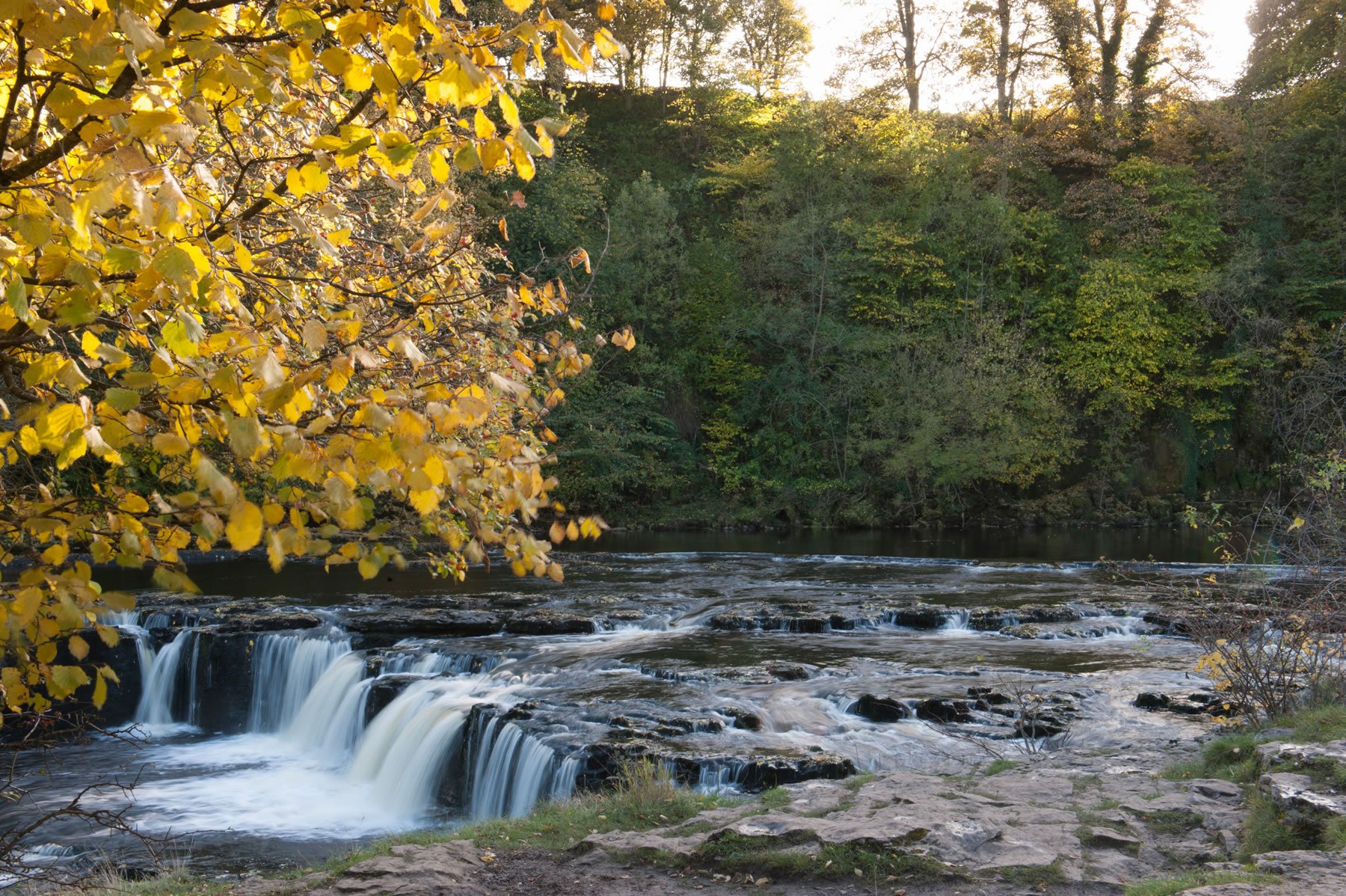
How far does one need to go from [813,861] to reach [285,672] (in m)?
9.69

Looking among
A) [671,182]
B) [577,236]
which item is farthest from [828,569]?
[671,182]

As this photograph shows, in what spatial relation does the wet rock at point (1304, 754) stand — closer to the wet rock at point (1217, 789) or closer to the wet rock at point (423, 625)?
the wet rock at point (1217, 789)

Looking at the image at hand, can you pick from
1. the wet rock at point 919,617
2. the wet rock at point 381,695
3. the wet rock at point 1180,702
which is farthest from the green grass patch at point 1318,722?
the wet rock at point 381,695

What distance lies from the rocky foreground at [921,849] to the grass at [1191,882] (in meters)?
0.03

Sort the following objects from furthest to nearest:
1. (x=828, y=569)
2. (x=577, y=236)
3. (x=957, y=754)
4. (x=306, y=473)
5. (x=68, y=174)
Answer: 1. (x=577, y=236)
2. (x=828, y=569)
3. (x=957, y=754)
4. (x=68, y=174)
5. (x=306, y=473)

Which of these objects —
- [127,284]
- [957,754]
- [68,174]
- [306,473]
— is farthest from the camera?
[957,754]

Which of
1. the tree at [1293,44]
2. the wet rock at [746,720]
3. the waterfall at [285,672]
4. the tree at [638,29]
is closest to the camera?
the wet rock at [746,720]

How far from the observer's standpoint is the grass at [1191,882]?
13.8ft

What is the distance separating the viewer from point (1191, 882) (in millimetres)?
4387

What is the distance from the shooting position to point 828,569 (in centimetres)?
2091

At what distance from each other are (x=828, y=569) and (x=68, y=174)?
18858mm

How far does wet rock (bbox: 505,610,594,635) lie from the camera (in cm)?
1443

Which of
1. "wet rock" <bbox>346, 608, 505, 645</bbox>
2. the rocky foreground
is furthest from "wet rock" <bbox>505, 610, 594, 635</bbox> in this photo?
the rocky foreground

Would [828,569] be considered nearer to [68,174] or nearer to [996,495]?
[996,495]
